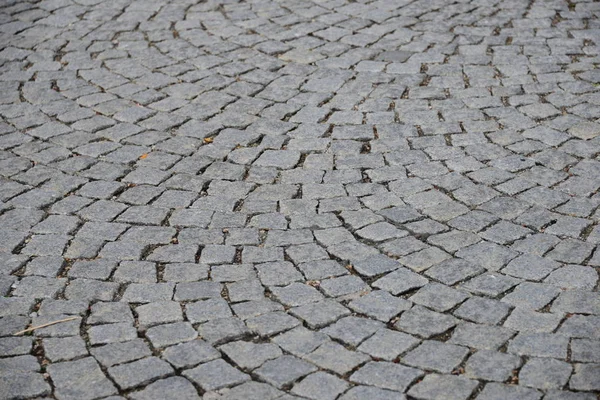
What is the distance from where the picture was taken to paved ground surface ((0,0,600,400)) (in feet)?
12.4

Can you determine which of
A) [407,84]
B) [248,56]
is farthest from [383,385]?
[248,56]

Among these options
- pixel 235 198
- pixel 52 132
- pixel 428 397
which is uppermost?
pixel 52 132

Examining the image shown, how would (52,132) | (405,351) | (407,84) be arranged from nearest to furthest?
(405,351) → (52,132) → (407,84)

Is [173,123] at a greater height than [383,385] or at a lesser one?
greater

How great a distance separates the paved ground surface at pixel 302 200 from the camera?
3775 millimetres

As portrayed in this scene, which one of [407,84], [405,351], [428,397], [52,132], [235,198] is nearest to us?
[428,397]

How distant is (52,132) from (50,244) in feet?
4.86

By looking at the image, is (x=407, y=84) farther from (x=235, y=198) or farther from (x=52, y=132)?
(x=52, y=132)

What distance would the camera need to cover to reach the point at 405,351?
3814 mm

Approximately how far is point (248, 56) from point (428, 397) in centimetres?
411

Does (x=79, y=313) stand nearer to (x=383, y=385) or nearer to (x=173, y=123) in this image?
(x=383, y=385)

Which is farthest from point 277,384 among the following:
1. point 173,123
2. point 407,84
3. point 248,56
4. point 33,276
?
point 248,56

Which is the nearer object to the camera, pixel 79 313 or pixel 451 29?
pixel 79 313

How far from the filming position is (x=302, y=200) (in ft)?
16.7
